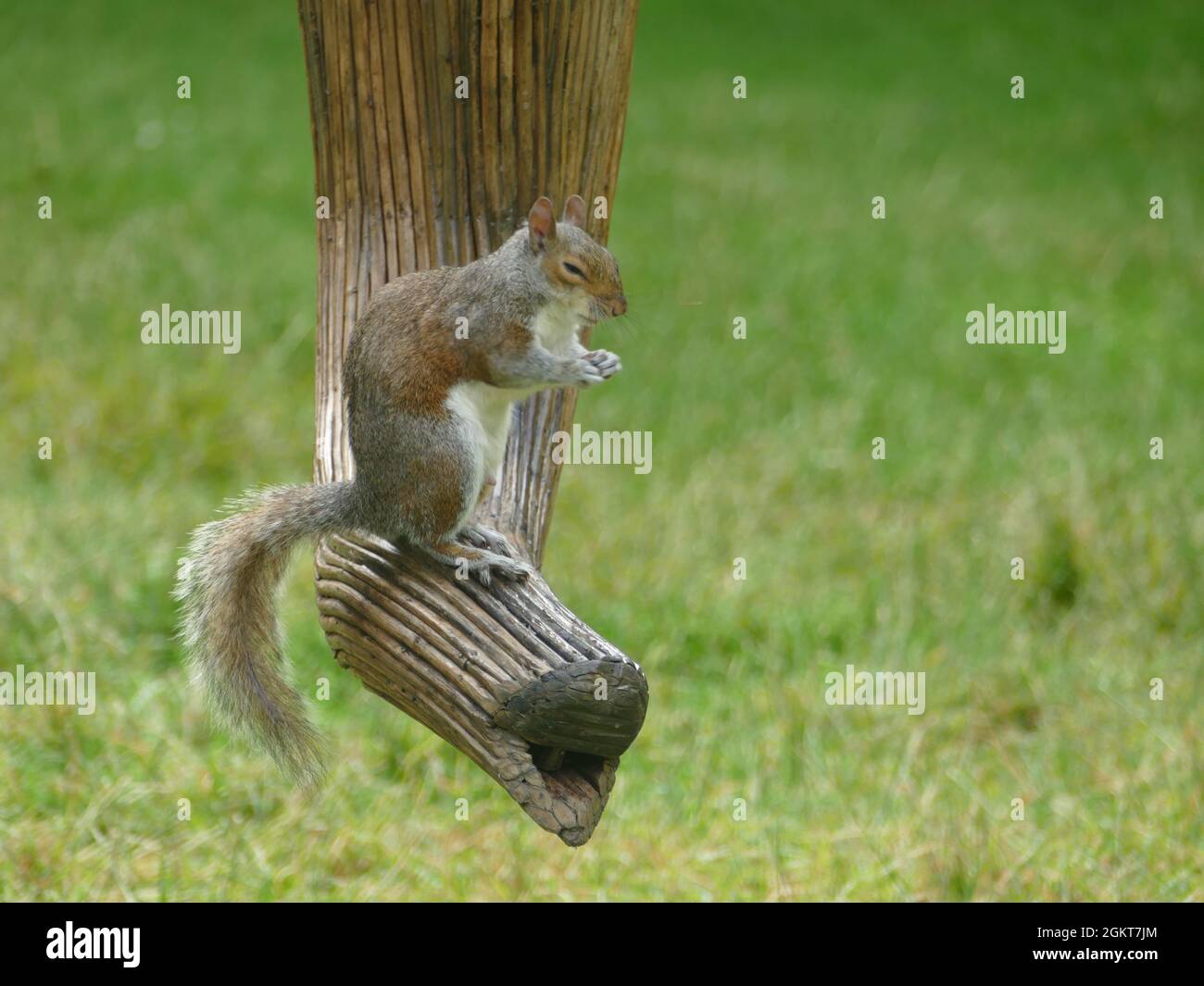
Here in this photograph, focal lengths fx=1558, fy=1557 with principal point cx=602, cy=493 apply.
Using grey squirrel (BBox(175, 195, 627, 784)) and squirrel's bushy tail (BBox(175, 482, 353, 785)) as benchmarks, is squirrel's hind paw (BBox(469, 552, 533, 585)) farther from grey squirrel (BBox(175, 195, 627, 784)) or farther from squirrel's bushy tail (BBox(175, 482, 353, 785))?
squirrel's bushy tail (BBox(175, 482, 353, 785))

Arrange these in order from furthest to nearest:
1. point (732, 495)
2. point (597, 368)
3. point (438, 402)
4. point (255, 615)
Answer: point (732, 495) → point (255, 615) → point (438, 402) → point (597, 368)

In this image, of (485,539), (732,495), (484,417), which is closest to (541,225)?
(484,417)

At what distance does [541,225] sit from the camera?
261 cm

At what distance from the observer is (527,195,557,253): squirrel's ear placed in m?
2.57

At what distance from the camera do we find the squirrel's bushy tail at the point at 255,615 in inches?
115

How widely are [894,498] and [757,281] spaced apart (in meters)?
2.81

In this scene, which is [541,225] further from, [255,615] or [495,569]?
[255,615]

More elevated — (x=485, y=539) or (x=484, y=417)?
(x=484, y=417)

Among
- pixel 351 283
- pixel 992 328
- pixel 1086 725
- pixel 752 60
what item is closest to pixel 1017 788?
pixel 1086 725

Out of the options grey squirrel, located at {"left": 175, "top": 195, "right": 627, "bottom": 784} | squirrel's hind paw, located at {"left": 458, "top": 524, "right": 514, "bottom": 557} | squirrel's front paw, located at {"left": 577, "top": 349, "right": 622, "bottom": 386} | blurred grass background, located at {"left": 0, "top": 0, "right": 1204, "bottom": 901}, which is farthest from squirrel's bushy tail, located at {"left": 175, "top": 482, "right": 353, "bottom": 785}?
blurred grass background, located at {"left": 0, "top": 0, "right": 1204, "bottom": 901}

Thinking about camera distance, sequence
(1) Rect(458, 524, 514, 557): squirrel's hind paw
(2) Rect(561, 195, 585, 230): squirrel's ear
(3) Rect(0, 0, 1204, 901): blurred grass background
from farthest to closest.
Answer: (3) Rect(0, 0, 1204, 901): blurred grass background, (1) Rect(458, 524, 514, 557): squirrel's hind paw, (2) Rect(561, 195, 585, 230): squirrel's ear

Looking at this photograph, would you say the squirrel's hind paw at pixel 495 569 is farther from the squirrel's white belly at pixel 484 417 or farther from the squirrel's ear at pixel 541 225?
the squirrel's ear at pixel 541 225

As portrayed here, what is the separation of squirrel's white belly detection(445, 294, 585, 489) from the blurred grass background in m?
0.12

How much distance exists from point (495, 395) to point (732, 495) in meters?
4.28
